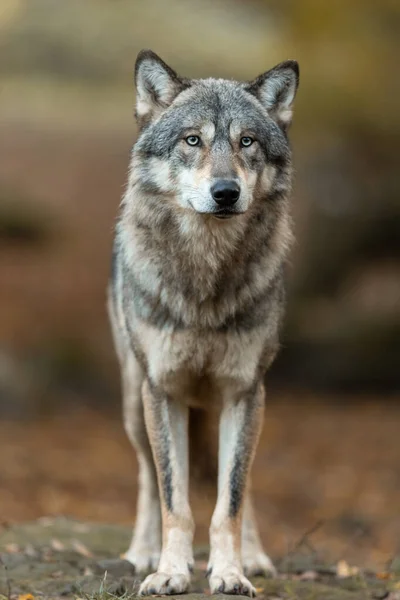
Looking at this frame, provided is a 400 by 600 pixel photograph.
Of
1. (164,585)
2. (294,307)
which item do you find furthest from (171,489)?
(294,307)

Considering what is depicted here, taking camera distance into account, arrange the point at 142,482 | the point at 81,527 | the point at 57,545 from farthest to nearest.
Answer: the point at 81,527
the point at 57,545
the point at 142,482

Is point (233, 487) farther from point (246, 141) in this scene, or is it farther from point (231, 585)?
point (246, 141)

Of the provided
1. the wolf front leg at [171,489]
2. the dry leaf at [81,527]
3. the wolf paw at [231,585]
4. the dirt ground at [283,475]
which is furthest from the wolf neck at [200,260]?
the dirt ground at [283,475]

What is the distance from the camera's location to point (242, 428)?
4.95 m

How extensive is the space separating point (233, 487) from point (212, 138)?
1.70 metres

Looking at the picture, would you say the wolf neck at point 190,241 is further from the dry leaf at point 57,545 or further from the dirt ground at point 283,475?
the dirt ground at point 283,475

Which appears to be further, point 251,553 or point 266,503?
point 266,503

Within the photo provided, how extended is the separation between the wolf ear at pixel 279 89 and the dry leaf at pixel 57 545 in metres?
Result: 2.91

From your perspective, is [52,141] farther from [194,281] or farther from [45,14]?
[194,281]

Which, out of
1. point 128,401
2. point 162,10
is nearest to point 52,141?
point 162,10

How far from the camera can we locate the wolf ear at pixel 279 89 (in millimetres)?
5180

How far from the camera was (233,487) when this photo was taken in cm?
484

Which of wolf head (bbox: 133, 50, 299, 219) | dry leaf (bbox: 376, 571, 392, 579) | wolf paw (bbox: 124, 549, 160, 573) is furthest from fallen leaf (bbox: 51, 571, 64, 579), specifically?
wolf head (bbox: 133, 50, 299, 219)

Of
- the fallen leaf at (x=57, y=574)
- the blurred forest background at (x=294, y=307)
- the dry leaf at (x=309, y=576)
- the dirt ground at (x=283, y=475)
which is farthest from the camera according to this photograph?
the blurred forest background at (x=294, y=307)
